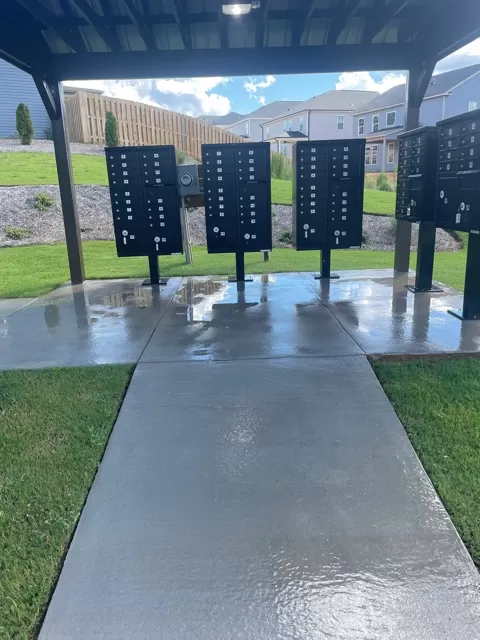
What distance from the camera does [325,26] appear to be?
20.0 feet

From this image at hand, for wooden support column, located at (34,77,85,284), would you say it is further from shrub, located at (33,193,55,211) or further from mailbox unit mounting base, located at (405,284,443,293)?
shrub, located at (33,193,55,211)

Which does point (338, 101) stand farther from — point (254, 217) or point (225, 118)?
point (254, 217)

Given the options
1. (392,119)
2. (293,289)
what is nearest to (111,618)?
(293,289)

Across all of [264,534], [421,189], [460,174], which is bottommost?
[264,534]

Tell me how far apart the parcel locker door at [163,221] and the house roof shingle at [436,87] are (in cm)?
2520

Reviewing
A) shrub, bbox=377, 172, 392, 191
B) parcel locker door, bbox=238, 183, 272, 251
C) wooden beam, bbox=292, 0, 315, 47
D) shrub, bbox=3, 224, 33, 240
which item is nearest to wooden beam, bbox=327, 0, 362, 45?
wooden beam, bbox=292, 0, 315, 47

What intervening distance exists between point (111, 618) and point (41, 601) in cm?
30

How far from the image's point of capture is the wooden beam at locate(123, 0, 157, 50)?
5.17 metres

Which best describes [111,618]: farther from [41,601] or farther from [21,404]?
[21,404]

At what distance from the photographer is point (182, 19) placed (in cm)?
555

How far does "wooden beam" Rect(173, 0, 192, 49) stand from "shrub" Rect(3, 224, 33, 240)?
21.4 feet

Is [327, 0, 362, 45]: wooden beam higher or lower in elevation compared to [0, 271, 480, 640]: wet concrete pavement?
higher

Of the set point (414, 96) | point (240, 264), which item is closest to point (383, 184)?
point (414, 96)

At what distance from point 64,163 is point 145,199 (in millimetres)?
1337
